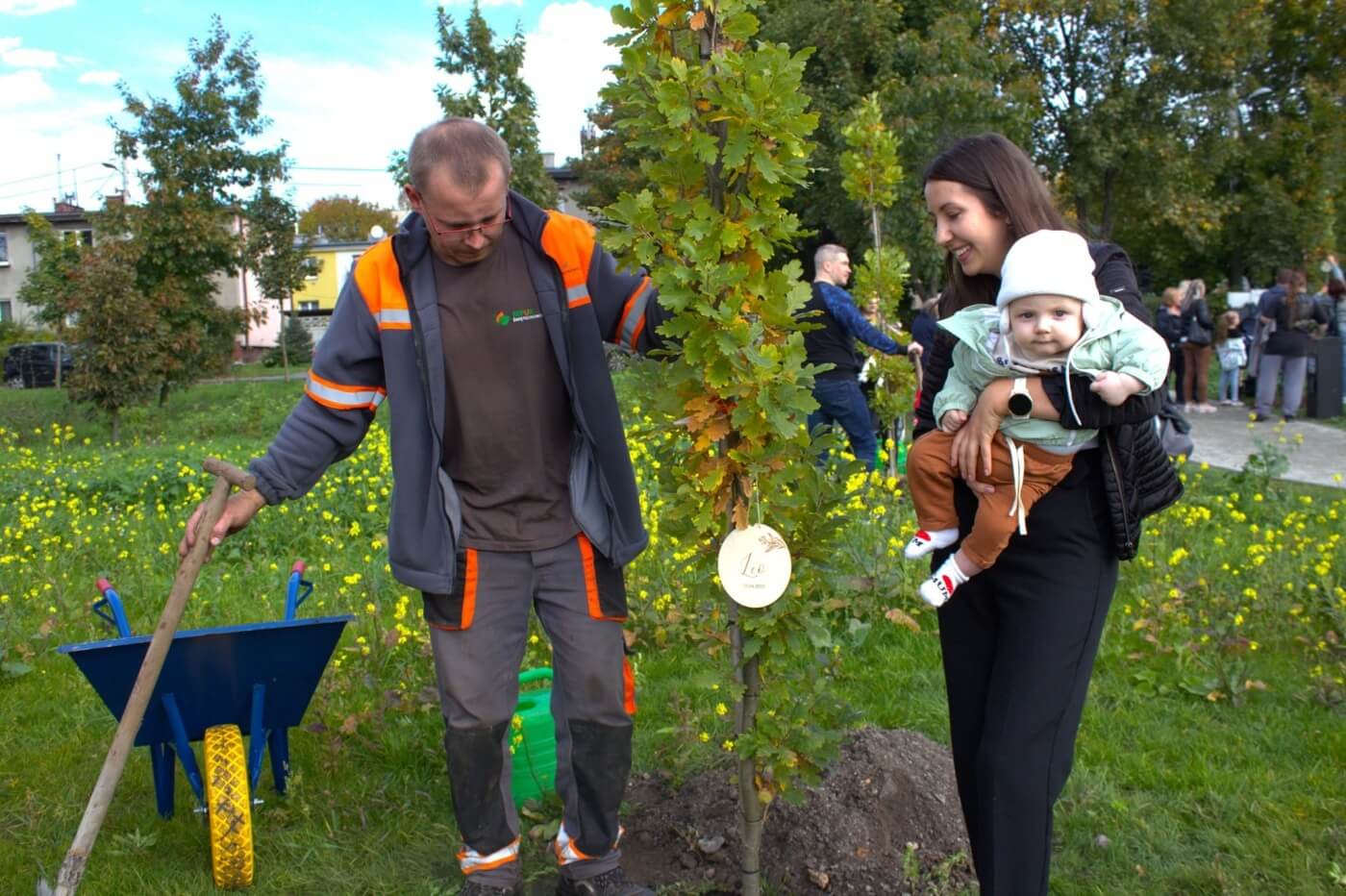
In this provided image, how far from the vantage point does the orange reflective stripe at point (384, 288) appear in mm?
2904

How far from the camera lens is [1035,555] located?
2.44 meters

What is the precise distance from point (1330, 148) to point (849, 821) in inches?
1087

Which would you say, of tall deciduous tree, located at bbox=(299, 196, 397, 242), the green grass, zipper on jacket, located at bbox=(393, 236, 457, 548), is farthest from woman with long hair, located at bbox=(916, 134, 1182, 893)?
tall deciduous tree, located at bbox=(299, 196, 397, 242)

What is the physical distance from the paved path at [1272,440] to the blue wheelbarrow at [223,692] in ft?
24.7

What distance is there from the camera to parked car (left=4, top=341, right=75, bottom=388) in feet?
113


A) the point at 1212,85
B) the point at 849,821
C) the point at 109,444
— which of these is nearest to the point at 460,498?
the point at 849,821

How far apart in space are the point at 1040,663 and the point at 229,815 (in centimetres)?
230

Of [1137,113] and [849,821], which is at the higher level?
[1137,113]

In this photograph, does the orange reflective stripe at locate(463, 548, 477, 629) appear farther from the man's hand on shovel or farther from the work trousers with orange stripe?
the man's hand on shovel

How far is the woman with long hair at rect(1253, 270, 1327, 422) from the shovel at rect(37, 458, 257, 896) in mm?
13232

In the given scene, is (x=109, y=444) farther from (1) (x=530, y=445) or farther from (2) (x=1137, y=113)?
(2) (x=1137, y=113)

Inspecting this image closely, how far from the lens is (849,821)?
332 centimetres

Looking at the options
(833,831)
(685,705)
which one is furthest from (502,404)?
(685,705)

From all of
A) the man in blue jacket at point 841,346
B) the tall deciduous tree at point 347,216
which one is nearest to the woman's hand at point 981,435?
the man in blue jacket at point 841,346
